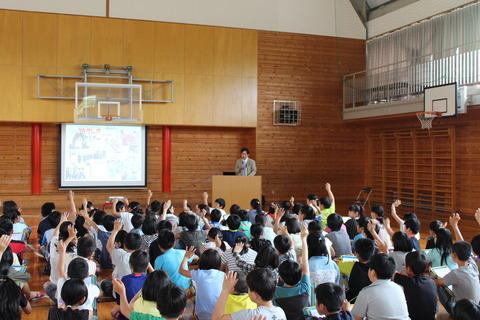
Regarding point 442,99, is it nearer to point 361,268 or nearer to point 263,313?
point 361,268

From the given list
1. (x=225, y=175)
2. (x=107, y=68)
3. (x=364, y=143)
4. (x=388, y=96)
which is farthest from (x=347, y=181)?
(x=107, y=68)

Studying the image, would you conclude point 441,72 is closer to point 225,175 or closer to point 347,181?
point 347,181

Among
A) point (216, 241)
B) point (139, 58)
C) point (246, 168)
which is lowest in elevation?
point (216, 241)

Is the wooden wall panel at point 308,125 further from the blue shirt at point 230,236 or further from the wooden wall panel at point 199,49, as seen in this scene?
the blue shirt at point 230,236

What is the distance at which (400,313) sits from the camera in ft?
9.86

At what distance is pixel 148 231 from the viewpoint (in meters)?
5.16

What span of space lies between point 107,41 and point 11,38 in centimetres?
222

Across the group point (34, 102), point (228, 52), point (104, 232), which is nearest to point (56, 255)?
point (104, 232)

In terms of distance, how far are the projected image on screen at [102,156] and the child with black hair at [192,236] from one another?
23.8 ft

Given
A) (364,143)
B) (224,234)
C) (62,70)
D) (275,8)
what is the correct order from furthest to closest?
(364,143), (275,8), (62,70), (224,234)

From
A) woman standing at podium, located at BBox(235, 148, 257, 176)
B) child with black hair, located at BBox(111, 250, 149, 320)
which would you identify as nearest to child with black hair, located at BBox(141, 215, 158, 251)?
child with black hair, located at BBox(111, 250, 149, 320)

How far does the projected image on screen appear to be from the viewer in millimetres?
11797

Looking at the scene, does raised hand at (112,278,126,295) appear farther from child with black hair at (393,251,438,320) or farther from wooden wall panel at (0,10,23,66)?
wooden wall panel at (0,10,23,66)

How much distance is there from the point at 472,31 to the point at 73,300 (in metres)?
10.4
